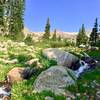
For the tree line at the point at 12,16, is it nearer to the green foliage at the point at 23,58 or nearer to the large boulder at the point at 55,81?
the green foliage at the point at 23,58

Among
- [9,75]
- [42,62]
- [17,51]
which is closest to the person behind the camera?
[9,75]

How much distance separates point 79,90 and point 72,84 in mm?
654

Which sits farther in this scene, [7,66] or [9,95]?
[7,66]

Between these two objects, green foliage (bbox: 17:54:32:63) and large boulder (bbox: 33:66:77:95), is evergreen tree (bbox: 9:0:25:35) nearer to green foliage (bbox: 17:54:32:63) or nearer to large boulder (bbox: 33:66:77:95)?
green foliage (bbox: 17:54:32:63)

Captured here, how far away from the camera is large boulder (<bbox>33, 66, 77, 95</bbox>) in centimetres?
2102

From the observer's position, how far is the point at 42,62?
2883 cm

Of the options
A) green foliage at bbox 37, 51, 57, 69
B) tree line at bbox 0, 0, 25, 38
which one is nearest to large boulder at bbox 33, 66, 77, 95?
green foliage at bbox 37, 51, 57, 69

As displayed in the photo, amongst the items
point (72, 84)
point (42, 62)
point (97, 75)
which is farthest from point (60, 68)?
point (42, 62)

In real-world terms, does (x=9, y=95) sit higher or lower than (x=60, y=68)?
lower

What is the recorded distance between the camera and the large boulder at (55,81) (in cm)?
2102

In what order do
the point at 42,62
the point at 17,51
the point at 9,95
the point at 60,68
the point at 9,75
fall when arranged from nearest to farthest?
1. the point at 9,95
2. the point at 60,68
3. the point at 9,75
4. the point at 42,62
5. the point at 17,51

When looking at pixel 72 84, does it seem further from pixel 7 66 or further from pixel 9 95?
pixel 7 66

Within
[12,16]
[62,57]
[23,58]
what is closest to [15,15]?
[12,16]

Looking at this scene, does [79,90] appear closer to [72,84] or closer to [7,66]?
[72,84]
